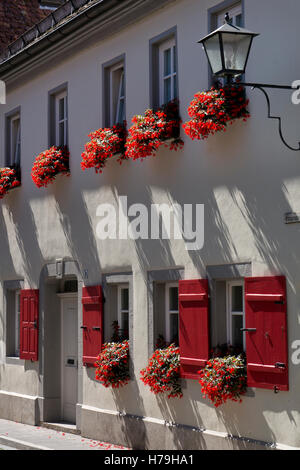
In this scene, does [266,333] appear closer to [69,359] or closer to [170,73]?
[170,73]

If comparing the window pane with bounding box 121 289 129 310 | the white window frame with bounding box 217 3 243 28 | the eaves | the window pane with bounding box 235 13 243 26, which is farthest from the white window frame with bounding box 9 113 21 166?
the window pane with bounding box 235 13 243 26

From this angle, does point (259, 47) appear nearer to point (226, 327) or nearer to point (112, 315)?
point (226, 327)

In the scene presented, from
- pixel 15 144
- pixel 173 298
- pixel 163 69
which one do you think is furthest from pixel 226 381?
pixel 15 144

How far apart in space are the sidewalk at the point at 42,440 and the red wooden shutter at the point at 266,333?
3346mm

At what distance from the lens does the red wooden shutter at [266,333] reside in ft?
31.0

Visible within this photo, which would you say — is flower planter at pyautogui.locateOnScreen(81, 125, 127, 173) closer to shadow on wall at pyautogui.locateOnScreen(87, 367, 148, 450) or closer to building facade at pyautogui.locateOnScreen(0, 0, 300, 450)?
building facade at pyautogui.locateOnScreen(0, 0, 300, 450)

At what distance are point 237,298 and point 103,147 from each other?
11.3ft

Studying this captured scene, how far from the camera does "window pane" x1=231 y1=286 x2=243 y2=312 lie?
10.6 m

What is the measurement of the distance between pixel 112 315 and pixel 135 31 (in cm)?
428

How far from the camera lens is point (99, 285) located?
43.5ft

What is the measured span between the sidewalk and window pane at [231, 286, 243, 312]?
3032mm

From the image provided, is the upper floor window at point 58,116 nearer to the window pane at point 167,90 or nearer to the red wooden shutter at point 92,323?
the red wooden shutter at point 92,323

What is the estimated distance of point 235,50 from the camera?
877 centimetres
